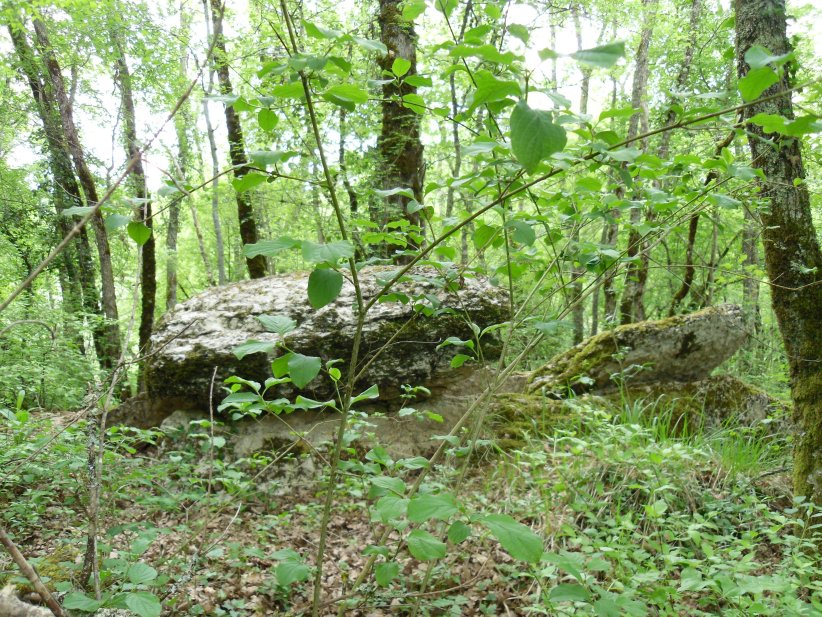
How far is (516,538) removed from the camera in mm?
1030

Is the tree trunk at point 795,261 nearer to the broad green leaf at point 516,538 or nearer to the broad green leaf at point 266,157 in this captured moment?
the broad green leaf at point 516,538

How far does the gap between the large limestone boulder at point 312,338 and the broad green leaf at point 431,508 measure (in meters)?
2.95

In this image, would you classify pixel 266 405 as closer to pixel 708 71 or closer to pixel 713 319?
pixel 713 319

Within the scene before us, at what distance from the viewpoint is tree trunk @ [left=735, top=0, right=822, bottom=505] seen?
2.59m

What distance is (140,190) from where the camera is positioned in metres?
7.92

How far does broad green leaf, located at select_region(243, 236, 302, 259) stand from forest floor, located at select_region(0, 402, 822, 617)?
0.91 meters

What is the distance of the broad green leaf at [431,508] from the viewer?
1.01 metres

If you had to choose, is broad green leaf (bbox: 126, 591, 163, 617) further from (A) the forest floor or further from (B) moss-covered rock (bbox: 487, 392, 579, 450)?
(B) moss-covered rock (bbox: 487, 392, 579, 450)

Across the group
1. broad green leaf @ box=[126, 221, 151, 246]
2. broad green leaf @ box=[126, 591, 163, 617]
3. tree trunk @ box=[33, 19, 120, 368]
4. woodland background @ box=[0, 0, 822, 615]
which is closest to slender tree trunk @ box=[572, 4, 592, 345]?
woodland background @ box=[0, 0, 822, 615]

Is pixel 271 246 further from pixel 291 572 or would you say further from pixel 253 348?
pixel 291 572

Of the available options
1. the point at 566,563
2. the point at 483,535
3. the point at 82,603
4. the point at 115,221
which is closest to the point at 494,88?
the point at 115,221

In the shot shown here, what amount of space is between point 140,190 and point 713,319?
827 centimetres

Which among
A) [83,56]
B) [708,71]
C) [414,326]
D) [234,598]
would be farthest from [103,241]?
[708,71]

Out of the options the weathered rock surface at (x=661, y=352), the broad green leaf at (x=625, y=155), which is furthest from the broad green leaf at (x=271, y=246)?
the weathered rock surface at (x=661, y=352)
